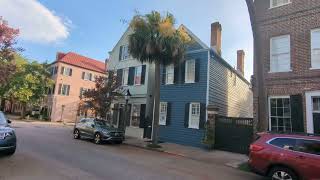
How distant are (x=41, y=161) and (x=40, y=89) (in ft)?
118

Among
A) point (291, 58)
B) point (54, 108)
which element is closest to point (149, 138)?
point (291, 58)

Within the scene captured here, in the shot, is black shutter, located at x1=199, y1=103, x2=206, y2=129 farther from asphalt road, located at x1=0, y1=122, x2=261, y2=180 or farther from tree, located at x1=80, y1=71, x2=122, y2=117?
tree, located at x1=80, y1=71, x2=122, y2=117

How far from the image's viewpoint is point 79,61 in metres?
48.6

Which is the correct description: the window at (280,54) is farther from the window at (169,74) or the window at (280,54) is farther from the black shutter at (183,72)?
the window at (169,74)

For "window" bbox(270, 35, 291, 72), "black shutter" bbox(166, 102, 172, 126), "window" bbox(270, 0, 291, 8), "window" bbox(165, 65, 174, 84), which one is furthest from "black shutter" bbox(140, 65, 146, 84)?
"window" bbox(270, 0, 291, 8)

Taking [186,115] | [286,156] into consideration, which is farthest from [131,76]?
[286,156]

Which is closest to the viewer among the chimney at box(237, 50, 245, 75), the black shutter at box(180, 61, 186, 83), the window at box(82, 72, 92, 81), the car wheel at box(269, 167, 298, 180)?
the car wheel at box(269, 167, 298, 180)

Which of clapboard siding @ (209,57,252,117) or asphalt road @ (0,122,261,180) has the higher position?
clapboard siding @ (209,57,252,117)

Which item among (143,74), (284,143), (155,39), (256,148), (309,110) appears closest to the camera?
(284,143)

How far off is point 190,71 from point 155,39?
4470mm

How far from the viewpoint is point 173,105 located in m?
20.9

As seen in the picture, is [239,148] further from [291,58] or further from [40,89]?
[40,89]

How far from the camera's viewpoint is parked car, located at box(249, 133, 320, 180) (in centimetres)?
805

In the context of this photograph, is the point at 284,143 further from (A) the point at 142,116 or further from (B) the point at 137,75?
(B) the point at 137,75
